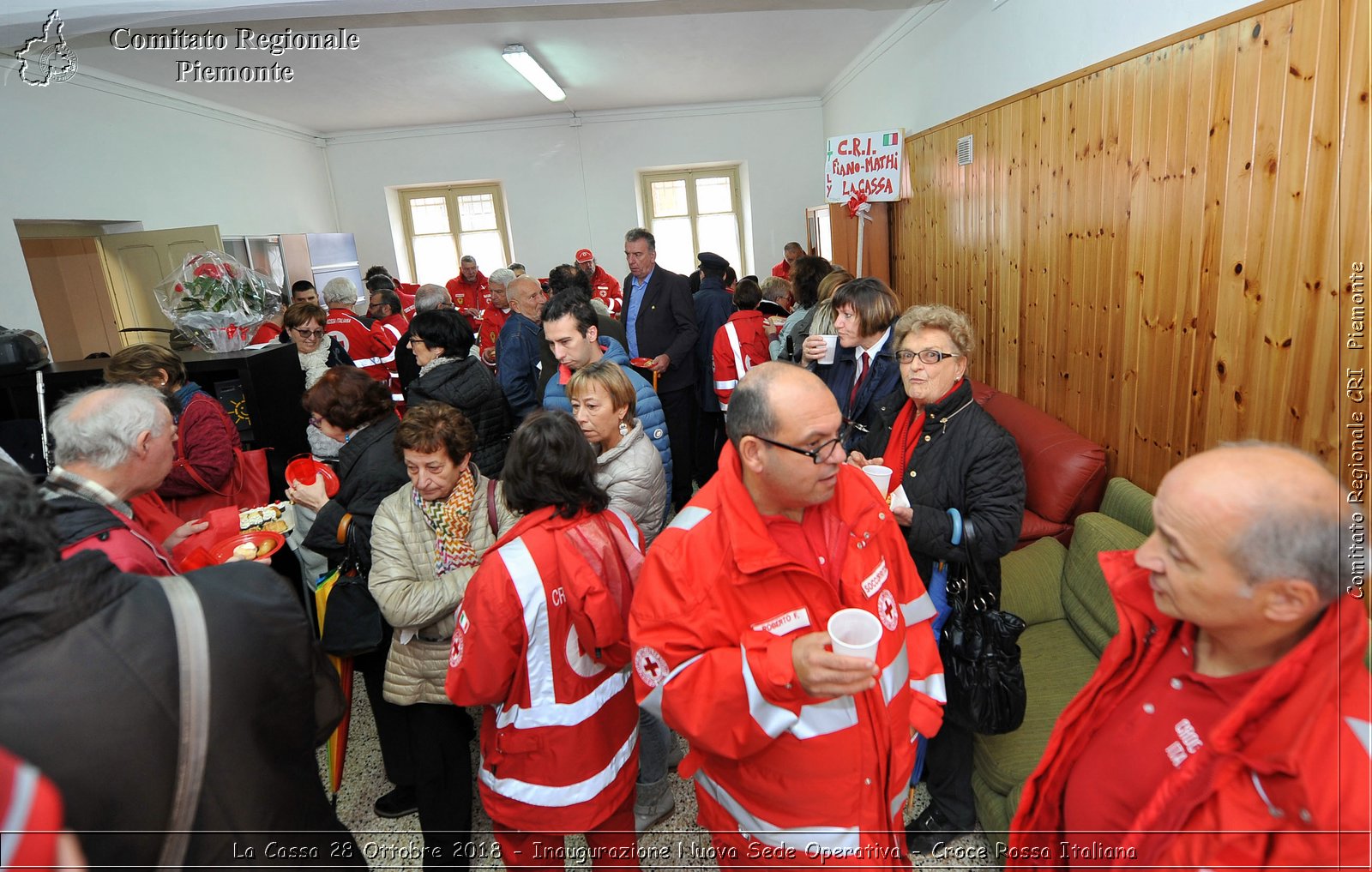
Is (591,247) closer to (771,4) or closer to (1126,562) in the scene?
(771,4)

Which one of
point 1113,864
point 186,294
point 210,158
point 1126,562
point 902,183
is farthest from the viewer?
point 210,158

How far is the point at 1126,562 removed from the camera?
124cm

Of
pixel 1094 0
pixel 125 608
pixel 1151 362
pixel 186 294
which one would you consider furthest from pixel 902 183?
pixel 125 608

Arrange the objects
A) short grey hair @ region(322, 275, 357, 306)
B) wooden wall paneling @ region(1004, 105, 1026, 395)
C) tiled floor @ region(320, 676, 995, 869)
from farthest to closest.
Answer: short grey hair @ region(322, 275, 357, 306)
wooden wall paneling @ region(1004, 105, 1026, 395)
tiled floor @ region(320, 676, 995, 869)

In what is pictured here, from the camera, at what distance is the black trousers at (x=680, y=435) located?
4.70 m

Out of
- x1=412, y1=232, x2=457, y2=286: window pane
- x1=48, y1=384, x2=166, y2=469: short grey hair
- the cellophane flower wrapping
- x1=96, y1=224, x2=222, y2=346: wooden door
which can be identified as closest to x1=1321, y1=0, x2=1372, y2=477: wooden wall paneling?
x1=48, y1=384, x2=166, y2=469: short grey hair

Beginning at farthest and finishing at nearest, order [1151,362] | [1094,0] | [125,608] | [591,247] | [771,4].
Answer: [591,247]
[771,4]
[1094,0]
[1151,362]
[125,608]

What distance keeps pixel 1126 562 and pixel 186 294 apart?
15.3ft

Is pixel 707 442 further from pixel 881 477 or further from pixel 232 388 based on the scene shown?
pixel 881 477

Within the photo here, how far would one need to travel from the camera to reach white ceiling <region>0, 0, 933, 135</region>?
4.45 meters

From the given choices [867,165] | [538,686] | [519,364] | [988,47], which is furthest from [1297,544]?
[867,165]

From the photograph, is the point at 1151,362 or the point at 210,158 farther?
the point at 210,158

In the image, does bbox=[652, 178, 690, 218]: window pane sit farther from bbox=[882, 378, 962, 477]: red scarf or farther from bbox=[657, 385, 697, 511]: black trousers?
bbox=[882, 378, 962, 477]: red scarf

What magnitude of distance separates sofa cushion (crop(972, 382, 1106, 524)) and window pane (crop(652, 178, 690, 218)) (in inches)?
369
